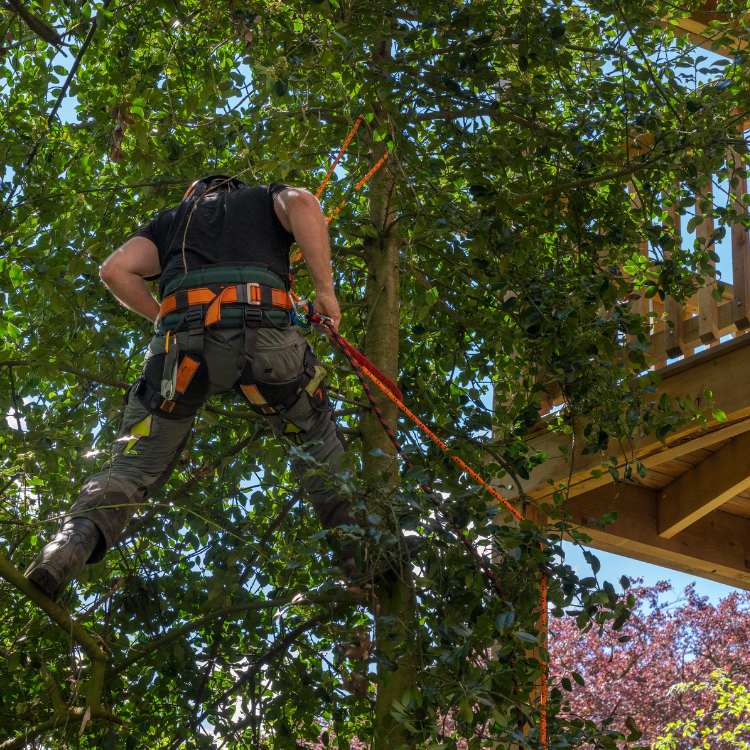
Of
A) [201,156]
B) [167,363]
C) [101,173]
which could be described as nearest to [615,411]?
[167,363]

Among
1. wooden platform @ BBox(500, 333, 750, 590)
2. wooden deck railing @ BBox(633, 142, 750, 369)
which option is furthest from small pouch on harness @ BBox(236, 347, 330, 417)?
wooden deck railing @ BBox(633, 142, 750, 369)

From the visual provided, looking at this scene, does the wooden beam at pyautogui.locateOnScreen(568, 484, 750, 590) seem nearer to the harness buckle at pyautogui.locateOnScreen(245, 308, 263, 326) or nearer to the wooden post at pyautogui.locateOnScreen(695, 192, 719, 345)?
the wooden post at pyautogui.locateOnScreen(695, 192, 719, 345)

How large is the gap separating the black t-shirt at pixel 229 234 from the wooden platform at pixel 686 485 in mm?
1772

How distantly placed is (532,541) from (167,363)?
1.15 m

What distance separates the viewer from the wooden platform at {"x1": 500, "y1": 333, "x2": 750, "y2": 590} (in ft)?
13.2

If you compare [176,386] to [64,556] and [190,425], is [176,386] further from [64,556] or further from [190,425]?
[64,556]

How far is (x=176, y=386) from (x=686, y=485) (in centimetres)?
309

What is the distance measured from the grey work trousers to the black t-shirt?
217 mm

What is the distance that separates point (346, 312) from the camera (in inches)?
166

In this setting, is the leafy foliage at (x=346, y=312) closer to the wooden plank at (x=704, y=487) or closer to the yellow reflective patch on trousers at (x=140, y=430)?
the yellow reflective patch on trousers at (x=140, y=430)

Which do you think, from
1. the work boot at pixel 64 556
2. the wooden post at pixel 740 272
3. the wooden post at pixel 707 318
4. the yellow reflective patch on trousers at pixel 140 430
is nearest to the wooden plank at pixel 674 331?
the wooden post at pixel 707 318

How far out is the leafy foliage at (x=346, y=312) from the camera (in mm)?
2627

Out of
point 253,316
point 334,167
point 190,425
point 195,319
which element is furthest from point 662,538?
point 195,319

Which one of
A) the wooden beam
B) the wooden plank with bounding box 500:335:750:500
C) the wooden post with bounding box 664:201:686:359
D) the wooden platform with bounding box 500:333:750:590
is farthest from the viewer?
the wooden beam
